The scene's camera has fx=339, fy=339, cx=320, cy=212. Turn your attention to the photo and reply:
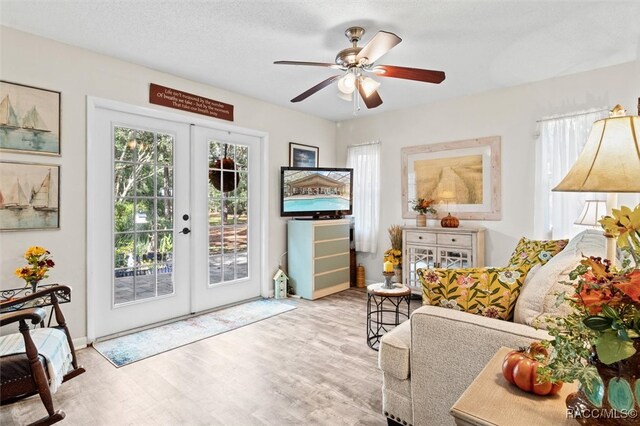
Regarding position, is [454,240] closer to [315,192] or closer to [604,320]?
[315,192]

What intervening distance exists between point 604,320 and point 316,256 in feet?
12.4

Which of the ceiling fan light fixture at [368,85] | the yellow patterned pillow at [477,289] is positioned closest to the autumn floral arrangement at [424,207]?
the ceiling fan light fixture at [368,85]

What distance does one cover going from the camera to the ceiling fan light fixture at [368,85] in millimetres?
2707

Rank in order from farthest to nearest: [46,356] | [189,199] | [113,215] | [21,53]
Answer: [189,199], [113,215], [21,53], [46,356]

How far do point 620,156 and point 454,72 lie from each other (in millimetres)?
2765

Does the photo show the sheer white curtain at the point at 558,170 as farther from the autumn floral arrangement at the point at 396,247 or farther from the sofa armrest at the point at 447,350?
the sofa armrest at the point at 447,350

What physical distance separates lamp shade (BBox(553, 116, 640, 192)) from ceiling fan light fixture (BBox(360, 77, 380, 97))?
1.87m

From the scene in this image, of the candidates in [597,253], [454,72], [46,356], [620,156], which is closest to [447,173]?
[454,72]

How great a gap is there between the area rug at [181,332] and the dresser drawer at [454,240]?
1975mm

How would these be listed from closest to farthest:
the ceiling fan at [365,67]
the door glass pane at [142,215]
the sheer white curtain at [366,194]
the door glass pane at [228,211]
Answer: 1. the ceiling fan at [365,67]
2. the door glass pane at [142,215]
3. the door glass pane at [228,211]
4. the sheer white curtain at [366,194]

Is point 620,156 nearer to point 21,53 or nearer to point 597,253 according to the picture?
point 597,253

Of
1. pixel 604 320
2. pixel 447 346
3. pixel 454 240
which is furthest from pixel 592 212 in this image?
pixel 604 320

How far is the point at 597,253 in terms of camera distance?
5.34 feet

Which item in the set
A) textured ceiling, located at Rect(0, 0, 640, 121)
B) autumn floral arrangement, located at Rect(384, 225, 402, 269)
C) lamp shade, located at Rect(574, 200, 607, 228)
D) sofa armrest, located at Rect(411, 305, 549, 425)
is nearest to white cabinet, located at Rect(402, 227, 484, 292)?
autumn floral arrangement, located at Rect(384, 225, 402, 269)
